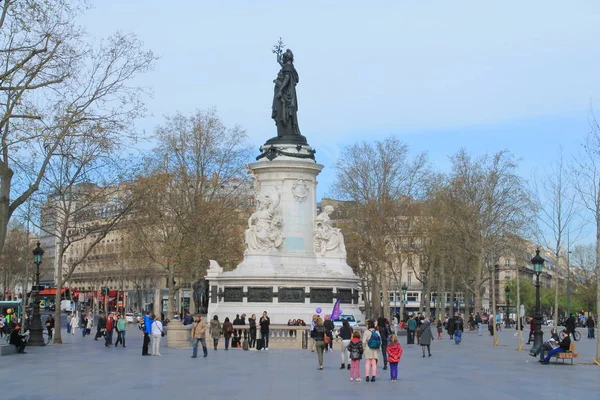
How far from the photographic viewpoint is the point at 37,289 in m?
38.9

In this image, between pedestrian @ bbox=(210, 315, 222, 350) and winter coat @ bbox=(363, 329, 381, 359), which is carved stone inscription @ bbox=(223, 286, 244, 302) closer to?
pedestrian @ bbox=(210, 315, 222, 350)

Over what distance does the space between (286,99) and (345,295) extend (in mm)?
11412

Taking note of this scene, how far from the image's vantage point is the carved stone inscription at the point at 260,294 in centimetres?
4566

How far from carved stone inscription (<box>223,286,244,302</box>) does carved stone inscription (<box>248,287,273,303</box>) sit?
1.44 ft

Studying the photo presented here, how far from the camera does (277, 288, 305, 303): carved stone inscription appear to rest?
45531 millimetres

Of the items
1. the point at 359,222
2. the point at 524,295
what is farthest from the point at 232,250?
the point at 524,295

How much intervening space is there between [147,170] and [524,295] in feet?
289

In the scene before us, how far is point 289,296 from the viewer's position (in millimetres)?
45594

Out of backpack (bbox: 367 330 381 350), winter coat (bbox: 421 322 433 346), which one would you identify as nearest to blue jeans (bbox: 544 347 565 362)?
winter coat (bbox: 421 322 433 346)

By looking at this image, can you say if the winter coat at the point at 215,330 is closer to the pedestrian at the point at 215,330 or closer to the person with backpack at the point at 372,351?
the pedestrian at the point at 215,330

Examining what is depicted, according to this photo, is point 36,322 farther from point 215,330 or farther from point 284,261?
point 284,261

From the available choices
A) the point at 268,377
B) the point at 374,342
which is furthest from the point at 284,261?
the point at 374,342

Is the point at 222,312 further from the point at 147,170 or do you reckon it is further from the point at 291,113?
the point at 147,170

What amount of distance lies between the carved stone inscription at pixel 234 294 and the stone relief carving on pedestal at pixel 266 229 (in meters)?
2.35
